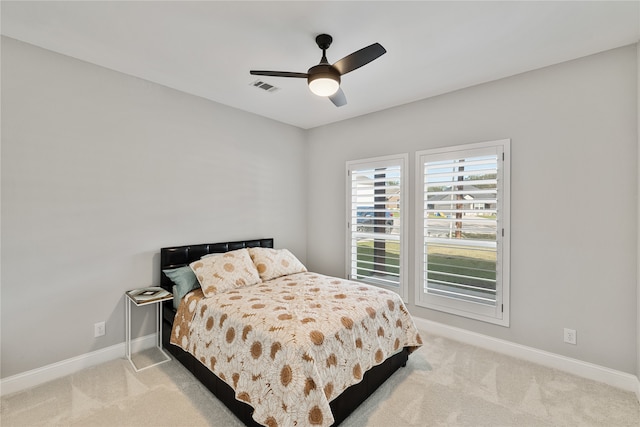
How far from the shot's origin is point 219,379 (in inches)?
85.0

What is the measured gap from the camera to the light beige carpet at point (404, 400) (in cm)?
200

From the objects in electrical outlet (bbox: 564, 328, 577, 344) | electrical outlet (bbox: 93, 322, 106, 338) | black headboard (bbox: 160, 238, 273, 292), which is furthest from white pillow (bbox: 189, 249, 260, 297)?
electrical outlet (bbox: 564, 328, 577, 344)

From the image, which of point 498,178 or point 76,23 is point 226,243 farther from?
point 498,178

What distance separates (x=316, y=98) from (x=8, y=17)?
8.34 ft

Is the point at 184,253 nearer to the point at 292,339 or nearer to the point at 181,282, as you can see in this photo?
the point at 181,282

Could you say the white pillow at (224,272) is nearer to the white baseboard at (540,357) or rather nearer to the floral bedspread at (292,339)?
the floral bedspread at (292,339)

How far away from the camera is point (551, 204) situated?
2.67m

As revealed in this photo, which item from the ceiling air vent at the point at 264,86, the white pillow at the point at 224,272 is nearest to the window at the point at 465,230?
the ceiling air vent at the point at 264,86

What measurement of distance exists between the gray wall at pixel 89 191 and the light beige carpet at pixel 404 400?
1.48ft

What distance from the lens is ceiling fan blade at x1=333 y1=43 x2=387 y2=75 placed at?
72.3 inches

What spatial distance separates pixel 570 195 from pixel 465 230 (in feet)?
2.97

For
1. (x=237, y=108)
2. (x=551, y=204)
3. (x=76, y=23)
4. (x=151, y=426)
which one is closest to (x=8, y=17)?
(x=76, y=23)

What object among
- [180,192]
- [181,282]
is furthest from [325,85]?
[181,282]

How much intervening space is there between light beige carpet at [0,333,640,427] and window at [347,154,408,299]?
4.12 feet
